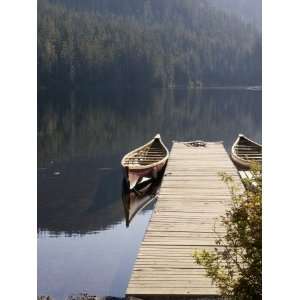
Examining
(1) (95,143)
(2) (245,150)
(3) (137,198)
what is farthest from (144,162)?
(1) (95,143)

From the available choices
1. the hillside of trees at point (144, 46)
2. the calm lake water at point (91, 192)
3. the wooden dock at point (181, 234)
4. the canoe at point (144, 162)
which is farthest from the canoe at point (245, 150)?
the hillside of trees at point (144, 46)

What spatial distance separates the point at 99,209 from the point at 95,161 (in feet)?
24.3

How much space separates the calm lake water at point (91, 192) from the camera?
9.77 metres

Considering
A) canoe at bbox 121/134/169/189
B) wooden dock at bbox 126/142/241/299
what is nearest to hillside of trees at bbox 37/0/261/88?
canoe at bbox 121/134/169/189

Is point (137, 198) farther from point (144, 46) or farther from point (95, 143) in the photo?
point (144, 46)

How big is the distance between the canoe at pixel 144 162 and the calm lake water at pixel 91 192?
0.85 metres

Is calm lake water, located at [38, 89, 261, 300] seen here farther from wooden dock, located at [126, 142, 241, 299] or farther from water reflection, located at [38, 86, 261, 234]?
wooden dock, located at [126, 142, 241, 299]

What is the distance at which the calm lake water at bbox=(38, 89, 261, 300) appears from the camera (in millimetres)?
9773

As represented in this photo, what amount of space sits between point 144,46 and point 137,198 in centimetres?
7956
